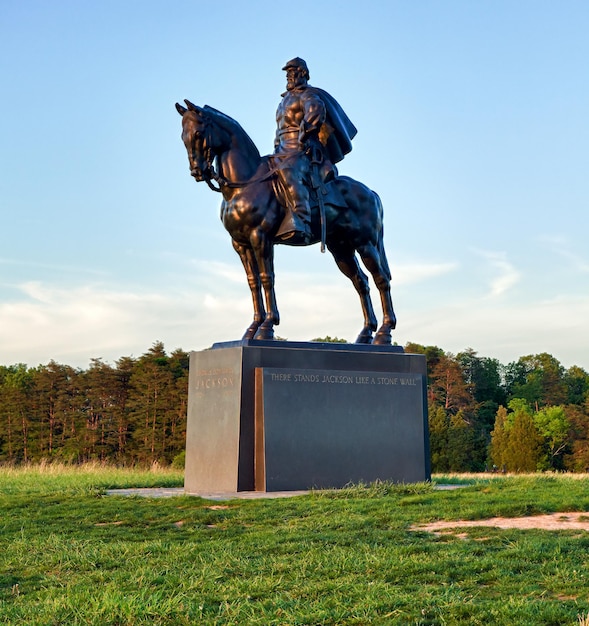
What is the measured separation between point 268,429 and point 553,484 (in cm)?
402

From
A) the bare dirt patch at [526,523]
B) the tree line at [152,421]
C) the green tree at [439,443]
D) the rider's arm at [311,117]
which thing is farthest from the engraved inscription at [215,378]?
the green tree at [439,443]

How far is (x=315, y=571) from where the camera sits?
668cm

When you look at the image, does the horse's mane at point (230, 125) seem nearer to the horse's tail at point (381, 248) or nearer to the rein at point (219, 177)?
the rein at point (219, 177)

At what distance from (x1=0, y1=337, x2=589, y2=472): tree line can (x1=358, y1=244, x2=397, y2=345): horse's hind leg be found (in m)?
32.8

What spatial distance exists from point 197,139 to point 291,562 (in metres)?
8.14

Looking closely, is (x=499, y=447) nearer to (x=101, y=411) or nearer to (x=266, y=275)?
(x=101, y=411)

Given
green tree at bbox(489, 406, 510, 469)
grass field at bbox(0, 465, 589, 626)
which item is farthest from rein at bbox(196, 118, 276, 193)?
green tree at bbox(489, 406, 510, 469)

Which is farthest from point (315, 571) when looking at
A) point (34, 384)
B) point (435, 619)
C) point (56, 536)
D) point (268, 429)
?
point (34, 384)

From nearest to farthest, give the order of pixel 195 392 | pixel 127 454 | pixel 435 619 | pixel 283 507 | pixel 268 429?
pixel 435 619 < pixel 283 507 < pixel 268 429 < pixel 195 392 < pixel 127 454

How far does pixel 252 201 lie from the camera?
45.9 feet

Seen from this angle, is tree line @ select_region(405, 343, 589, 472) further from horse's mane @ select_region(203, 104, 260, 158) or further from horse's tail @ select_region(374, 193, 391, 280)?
horse's mane @ select_region(203, 104, 260, 158)

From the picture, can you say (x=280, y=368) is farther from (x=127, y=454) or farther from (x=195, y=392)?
(x=127, y=454)

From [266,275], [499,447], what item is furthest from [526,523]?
[499,447]

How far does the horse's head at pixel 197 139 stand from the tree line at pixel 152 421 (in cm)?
3476
